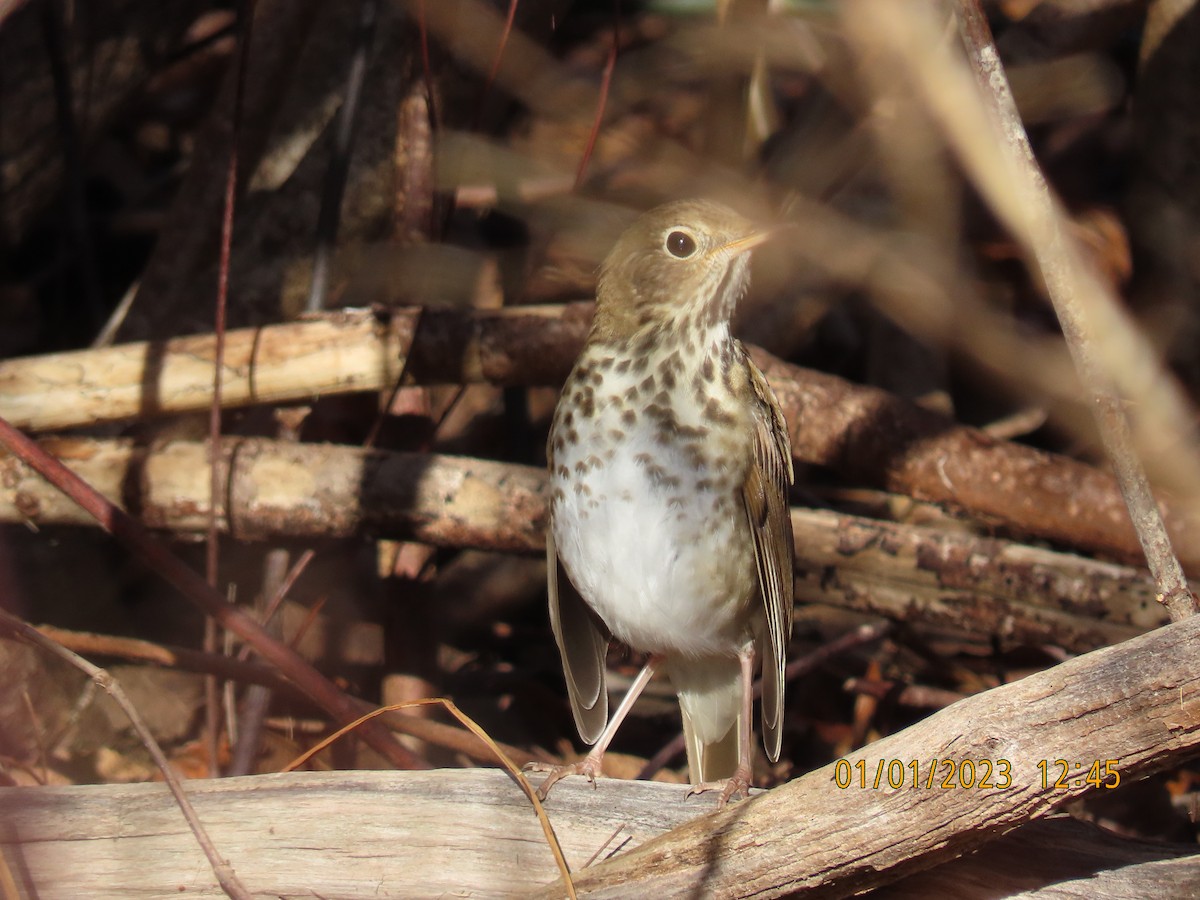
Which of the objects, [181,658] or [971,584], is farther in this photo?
[971,584]

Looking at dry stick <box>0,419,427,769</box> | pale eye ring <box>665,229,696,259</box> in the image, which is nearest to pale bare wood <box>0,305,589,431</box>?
dry stick <box>0,419,427,769</box>

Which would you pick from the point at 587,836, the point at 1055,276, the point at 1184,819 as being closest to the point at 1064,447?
the point at 1184,819

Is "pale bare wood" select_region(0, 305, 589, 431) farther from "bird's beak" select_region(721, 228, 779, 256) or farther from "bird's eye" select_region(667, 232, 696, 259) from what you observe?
"bird's beak" select_region(721, 228, 779, 256)

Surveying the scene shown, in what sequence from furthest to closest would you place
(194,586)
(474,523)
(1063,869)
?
(474,523)
(194,586)
(1063,869)

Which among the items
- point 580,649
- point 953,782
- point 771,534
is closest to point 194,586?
point 580,649

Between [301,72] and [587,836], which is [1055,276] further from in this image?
[301,72]

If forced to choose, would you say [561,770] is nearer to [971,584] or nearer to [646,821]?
[646,821]
